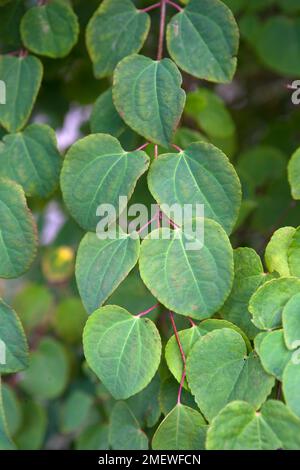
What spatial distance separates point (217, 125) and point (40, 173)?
41 cm

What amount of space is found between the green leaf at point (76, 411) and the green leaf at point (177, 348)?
596 millimetres

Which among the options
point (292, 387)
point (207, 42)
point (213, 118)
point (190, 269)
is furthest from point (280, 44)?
point (292, 387)

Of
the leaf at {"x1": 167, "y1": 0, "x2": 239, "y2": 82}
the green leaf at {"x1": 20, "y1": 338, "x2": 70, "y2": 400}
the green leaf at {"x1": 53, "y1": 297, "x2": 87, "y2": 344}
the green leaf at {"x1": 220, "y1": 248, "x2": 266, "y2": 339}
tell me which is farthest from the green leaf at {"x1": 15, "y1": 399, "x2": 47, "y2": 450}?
the leaf at {"x1": 167, "y1": 0, "x2": 239, "y2": 82}

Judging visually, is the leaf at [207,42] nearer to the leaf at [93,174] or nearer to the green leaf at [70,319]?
the leaf at [93,174]

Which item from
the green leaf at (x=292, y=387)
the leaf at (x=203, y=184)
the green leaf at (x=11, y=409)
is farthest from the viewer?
the green leaf at (x=11, y=409)

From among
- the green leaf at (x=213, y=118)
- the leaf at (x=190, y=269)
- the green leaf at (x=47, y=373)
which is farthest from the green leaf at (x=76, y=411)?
the leaf at (x=190, y=269)

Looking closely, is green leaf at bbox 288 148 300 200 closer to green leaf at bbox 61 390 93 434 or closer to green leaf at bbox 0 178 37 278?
green leaf at bbox 0 178 37 278

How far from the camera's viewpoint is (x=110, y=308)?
743 mm

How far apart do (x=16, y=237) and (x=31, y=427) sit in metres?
0.57

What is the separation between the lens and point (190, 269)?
2.35 feet

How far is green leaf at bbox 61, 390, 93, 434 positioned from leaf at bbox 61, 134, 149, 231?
602 millimetres

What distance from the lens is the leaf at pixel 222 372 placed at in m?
0.68

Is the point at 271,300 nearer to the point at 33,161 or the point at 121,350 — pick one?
the point at 121,350

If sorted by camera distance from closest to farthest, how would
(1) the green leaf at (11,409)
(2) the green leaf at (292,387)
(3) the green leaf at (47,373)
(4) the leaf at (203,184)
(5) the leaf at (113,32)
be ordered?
(2) the green leaf at (292,387), (4) the leaf at (203,184), (5) the leaf at (113,32), (1) the green leaf at (11,409), (3) the green leaf at (47,373)
